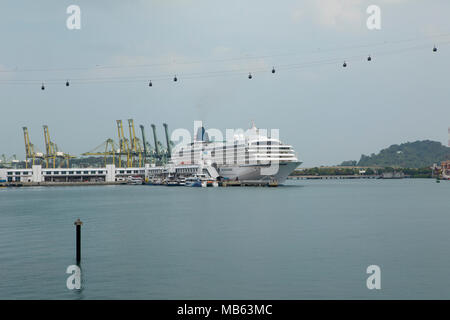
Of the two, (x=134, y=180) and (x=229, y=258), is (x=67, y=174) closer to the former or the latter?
(x=134, y=180)

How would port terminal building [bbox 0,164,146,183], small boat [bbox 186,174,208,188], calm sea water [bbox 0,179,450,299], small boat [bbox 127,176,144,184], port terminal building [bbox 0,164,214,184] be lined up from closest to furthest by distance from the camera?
1. calm sea water [bbox 0,179,450,299]
2. small boat [bbox 186,174,208,188]
3. small boat [bbox 127,176,144,184]
4. port terminal building [bbox 0,164,214,184]
5. port terminal building [bbox 0,164,146,183]

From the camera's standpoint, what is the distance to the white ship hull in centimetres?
9356

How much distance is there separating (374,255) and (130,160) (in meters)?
159

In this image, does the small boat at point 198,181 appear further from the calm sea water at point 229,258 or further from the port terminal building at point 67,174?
the calm sea water at point 229,258

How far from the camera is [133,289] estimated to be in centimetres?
1489

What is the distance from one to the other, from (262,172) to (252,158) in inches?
137

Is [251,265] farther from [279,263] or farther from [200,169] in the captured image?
[200,169]

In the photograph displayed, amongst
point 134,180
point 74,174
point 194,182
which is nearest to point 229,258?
point 194,182

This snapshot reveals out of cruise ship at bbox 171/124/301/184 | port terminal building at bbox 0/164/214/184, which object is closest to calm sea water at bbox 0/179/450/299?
cruise ship at bbox 171/124/301/184

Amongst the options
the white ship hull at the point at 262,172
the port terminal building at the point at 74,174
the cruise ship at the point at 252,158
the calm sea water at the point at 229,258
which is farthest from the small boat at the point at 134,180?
the calm sea water at the point at 229,258

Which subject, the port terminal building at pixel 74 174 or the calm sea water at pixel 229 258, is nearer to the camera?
the calm sea water at pixel 229 258

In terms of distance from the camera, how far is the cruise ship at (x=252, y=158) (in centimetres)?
9238

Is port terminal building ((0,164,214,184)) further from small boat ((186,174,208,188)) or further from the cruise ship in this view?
the cruise ship

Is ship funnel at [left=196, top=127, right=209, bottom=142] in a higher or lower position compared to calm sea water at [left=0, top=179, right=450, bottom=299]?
higher
